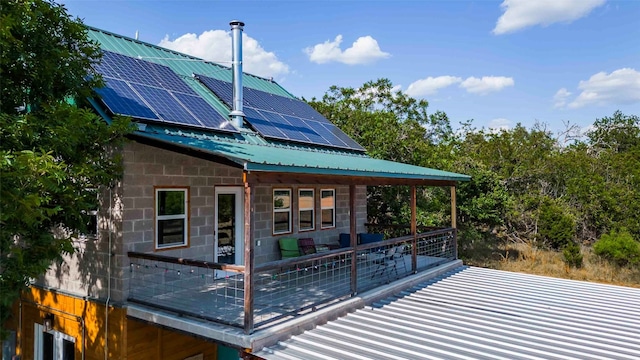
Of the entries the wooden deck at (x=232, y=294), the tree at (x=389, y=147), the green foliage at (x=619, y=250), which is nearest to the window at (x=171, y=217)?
the wooden deck at (x=232, y=294)

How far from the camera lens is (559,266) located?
17375 millimetres

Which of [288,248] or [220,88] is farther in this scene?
[220,88]

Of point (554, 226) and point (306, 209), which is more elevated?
point (306, 209)

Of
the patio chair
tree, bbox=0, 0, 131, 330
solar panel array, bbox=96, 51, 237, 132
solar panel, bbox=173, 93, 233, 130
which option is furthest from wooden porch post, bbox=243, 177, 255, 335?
the patio chair

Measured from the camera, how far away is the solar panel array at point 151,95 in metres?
8.07

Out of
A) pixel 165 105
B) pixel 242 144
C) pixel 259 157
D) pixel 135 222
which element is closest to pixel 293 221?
pixel 242 144

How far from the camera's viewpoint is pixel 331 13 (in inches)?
770

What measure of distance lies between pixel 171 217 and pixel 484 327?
6195 mm

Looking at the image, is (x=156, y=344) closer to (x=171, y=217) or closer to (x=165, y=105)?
(x=171, y=217)

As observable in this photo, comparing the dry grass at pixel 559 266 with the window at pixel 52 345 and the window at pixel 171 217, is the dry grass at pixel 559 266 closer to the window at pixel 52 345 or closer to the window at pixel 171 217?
the window at pixel 171 217

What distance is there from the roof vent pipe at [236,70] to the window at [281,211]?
2.18 m

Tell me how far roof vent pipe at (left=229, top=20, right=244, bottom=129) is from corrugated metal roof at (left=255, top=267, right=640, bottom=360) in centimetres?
552

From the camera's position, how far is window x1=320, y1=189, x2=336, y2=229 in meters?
13.0

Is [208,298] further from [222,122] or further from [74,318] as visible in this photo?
[222,122]
